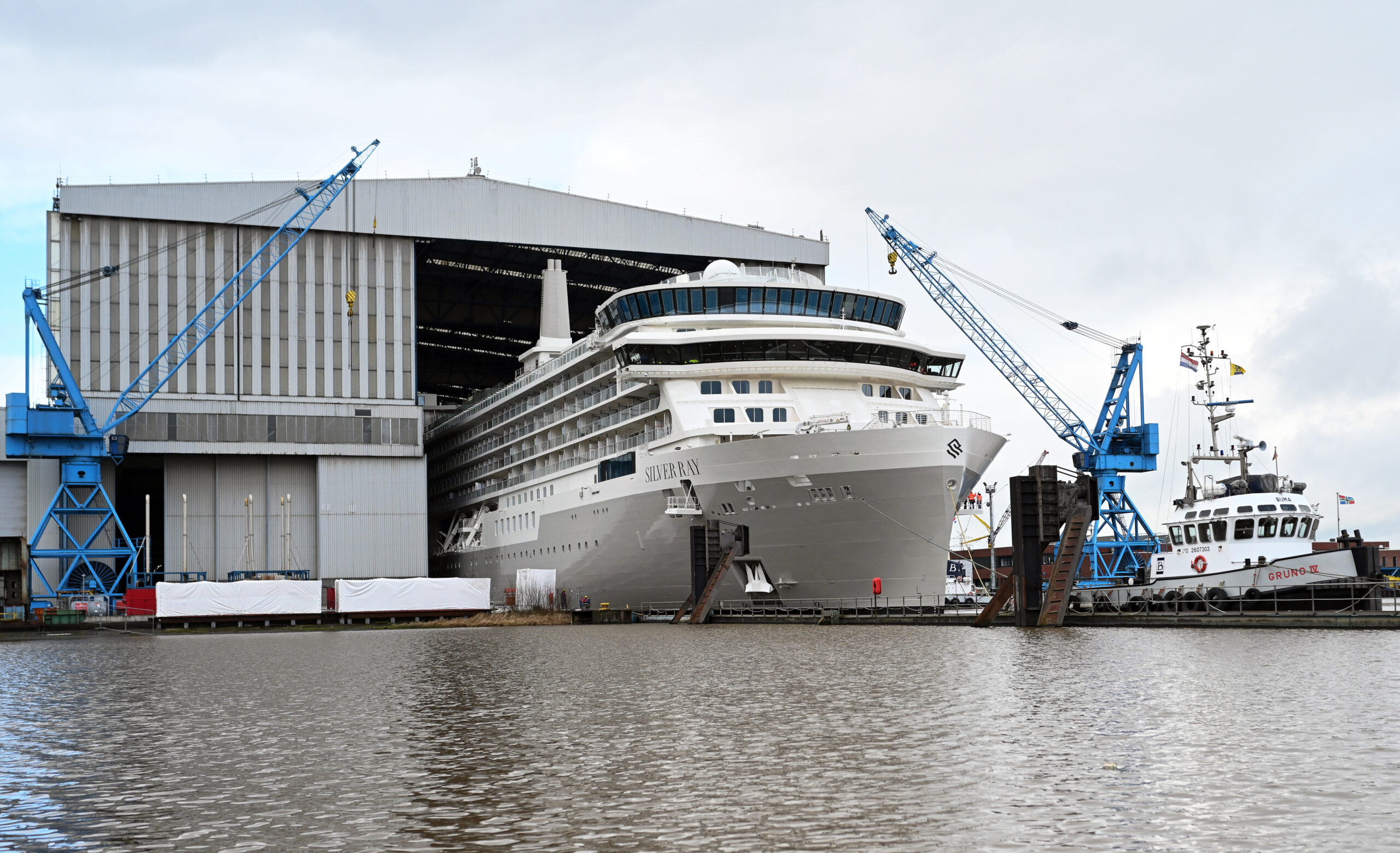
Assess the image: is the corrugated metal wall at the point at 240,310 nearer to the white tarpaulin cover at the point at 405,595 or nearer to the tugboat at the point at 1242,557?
the white tarpaulin cover at the point at 405,595

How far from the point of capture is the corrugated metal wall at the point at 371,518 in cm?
6962

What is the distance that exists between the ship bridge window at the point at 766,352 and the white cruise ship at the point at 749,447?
0.08 meters

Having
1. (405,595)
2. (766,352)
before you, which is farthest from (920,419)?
(405,595)

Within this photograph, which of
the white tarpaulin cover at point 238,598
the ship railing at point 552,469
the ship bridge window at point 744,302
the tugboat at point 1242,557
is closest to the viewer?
the tugboat at point 1242,557

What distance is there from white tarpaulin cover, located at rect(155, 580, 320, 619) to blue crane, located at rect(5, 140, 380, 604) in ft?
31.9

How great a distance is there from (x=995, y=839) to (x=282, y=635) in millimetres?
44888

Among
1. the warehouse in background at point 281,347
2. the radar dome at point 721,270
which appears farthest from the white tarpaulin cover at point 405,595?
the radar dome at point 721,270

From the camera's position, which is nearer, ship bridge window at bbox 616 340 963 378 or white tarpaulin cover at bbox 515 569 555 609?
ship bridge window at bbox 616 340 963 378

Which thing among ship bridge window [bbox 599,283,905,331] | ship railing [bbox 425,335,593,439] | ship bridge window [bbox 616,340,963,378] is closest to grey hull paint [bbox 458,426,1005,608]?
ship bridge window [bbox 616,340,963,378]

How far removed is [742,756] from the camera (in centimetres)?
1317

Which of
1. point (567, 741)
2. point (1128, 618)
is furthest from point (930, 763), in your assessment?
point (1128, 618)

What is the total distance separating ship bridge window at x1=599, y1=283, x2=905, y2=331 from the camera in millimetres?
53875

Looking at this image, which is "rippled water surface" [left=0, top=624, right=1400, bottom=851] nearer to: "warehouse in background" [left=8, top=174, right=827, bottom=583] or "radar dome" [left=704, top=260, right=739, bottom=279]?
"radar dome" [left=704, top=260, right=739, bottom=279]

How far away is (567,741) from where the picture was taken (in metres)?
14.7
